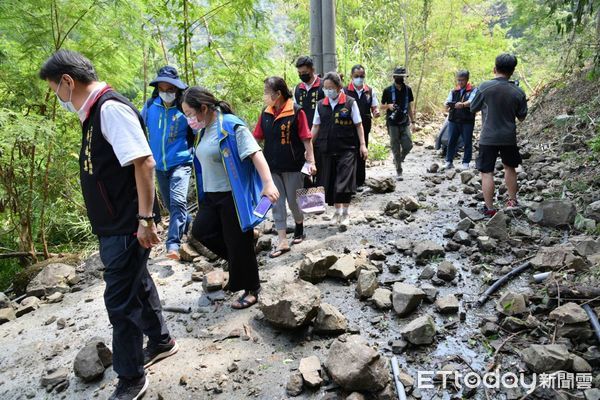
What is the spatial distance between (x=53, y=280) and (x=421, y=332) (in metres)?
4.28

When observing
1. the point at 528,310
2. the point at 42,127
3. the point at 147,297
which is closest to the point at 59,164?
the point at 42,127

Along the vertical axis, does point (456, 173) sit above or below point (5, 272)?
above

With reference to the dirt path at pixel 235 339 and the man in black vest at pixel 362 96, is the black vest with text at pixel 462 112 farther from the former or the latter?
the dirt path at pixel 235 339

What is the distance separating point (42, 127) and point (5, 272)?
2.90 m

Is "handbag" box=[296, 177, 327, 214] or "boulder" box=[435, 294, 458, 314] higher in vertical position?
"handbag" box=[296, 177, 327, 214]

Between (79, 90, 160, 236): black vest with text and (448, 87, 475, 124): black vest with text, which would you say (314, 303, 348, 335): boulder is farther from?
(448, 87, 475, 124): black vest with text

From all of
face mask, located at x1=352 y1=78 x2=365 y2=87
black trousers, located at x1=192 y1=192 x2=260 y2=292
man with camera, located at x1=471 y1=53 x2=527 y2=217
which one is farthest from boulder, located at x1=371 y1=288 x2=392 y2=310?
face mask, located at x1=352 y1=78 x2=365 y2=87

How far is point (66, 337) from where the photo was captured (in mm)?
3834

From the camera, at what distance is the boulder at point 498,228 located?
4438 millimetres

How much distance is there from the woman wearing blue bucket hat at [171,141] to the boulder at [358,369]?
8.38ft

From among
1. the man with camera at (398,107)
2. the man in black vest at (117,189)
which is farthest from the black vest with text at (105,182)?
the man with camera at (398,107)

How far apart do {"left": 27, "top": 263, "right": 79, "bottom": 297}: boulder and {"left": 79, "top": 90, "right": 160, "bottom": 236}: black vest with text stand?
9.13 feet

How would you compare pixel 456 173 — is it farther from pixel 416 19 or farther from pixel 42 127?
pixel 416 19

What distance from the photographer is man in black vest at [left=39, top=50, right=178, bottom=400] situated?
2.48 m
